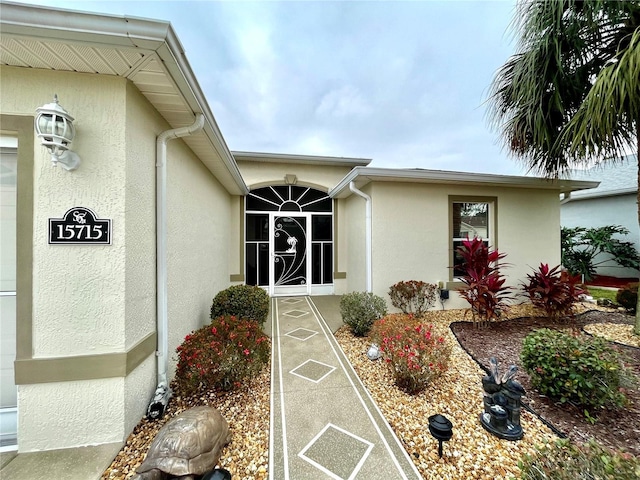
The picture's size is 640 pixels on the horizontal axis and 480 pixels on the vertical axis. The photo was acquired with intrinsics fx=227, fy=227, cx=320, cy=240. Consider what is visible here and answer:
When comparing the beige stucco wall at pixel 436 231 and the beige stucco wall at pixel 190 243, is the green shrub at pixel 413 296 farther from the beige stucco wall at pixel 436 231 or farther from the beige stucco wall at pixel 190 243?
the beige stucco wall at pixel 190 243

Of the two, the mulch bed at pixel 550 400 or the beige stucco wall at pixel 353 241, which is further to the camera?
the beige stucco wall at pixel 353 241

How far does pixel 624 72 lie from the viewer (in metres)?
3.25

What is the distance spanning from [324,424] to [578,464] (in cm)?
178

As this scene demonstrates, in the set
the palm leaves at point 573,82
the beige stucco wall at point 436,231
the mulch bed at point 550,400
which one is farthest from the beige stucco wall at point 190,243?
the palm leaves at point 573,82

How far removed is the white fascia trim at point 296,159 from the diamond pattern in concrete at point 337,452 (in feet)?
22.0

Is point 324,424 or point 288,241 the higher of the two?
point 288,241

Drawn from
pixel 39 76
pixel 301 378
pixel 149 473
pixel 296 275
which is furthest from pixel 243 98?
pixel 149 473

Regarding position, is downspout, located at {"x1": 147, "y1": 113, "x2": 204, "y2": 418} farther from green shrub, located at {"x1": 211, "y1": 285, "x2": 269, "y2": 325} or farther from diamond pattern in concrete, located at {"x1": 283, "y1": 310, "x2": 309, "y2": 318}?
diamond pattern in concrete, located at {"x1": 283, "y1": 310, "x2": 309, "y2": 318}

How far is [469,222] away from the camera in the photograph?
5.92 m

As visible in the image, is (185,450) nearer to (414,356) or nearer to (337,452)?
(337,452)

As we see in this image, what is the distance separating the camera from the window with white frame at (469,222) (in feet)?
19.0

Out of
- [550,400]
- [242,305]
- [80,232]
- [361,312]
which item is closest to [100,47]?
[80,232]

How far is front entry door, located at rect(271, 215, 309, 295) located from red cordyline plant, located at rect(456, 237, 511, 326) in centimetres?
431

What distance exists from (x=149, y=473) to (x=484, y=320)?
18.0 feet
